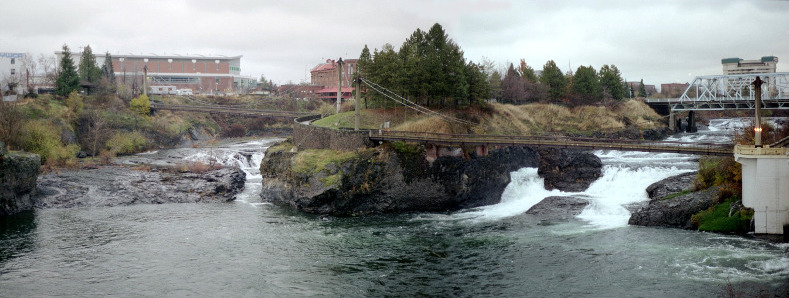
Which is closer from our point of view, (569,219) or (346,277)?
(346,277)

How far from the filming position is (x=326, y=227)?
43.6 meters

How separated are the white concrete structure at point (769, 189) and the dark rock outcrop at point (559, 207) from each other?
1226cm

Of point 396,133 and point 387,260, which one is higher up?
point 396,133

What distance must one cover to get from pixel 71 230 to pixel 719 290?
40638mm

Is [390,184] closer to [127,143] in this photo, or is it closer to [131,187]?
[131,187]

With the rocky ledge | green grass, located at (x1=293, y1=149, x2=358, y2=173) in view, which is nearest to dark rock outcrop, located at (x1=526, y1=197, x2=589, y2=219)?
the rocky ledge

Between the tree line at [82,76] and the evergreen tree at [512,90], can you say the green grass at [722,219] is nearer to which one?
the evergreen tree at [512,90]

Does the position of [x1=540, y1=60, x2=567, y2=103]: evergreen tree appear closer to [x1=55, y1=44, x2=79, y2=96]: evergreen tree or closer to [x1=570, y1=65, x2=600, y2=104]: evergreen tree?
[x1=570, y1=65, x2=600, y2=104]: evergreen tree

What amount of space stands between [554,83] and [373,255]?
6635 cm

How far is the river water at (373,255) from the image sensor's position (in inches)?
1154

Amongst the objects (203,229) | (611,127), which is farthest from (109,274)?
(611,127)

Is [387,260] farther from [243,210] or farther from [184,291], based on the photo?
[243,210]

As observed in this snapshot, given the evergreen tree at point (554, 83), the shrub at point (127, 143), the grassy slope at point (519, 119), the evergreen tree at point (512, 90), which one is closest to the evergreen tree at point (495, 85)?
the evergreen tree at point (512, 90)

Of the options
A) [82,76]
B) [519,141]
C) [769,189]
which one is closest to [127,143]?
[82,76]
